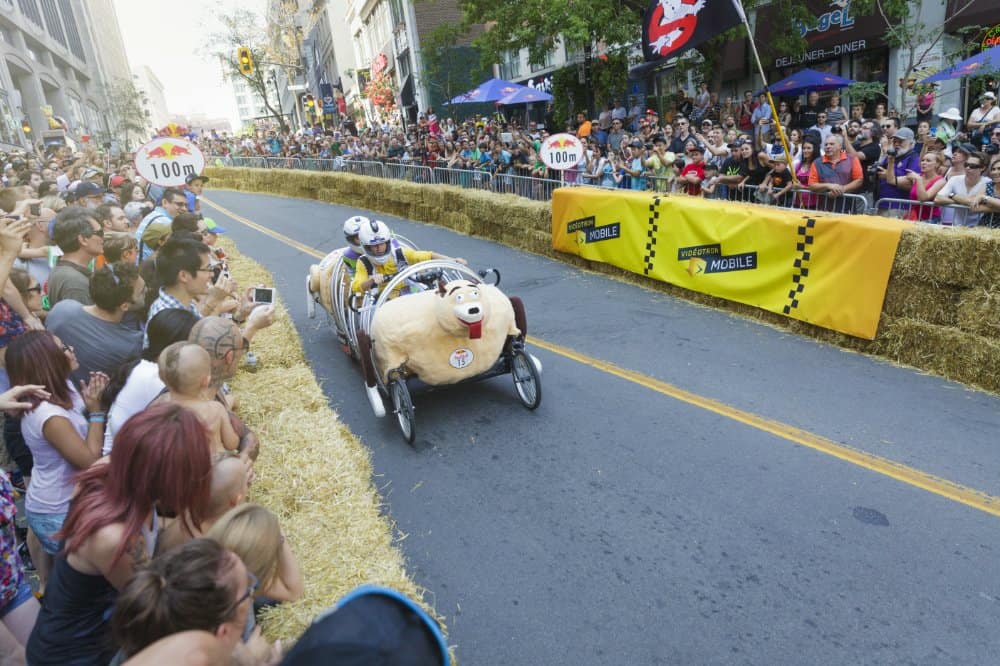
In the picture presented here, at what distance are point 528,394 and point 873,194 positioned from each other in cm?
682

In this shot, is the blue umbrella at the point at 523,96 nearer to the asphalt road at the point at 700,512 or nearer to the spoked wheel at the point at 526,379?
the asphalt road at the point at 700,512

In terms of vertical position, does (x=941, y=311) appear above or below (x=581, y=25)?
below

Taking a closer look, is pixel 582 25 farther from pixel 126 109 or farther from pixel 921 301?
pixel 126 109

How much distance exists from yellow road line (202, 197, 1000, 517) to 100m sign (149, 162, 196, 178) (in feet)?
23.3

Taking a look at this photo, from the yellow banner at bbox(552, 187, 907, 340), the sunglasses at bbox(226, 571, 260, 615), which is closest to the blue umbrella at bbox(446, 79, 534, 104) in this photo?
the yellow banner at bbox(552, 187, 907, 340)

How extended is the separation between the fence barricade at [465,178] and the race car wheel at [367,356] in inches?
433

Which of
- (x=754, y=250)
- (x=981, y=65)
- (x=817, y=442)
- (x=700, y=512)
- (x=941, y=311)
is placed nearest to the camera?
(x=700, y=512)

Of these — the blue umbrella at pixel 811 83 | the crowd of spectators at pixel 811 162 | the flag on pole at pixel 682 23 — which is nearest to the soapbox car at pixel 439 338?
the crowd of spectators at pixel 811 162

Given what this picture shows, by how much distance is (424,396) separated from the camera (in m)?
6.83

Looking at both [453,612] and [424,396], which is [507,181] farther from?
[453,612]

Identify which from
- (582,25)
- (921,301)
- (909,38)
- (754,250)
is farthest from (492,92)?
(921,301)

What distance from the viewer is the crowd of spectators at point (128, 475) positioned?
1.86 meters

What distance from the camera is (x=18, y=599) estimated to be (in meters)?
2.90

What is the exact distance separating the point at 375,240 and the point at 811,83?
1703cm
